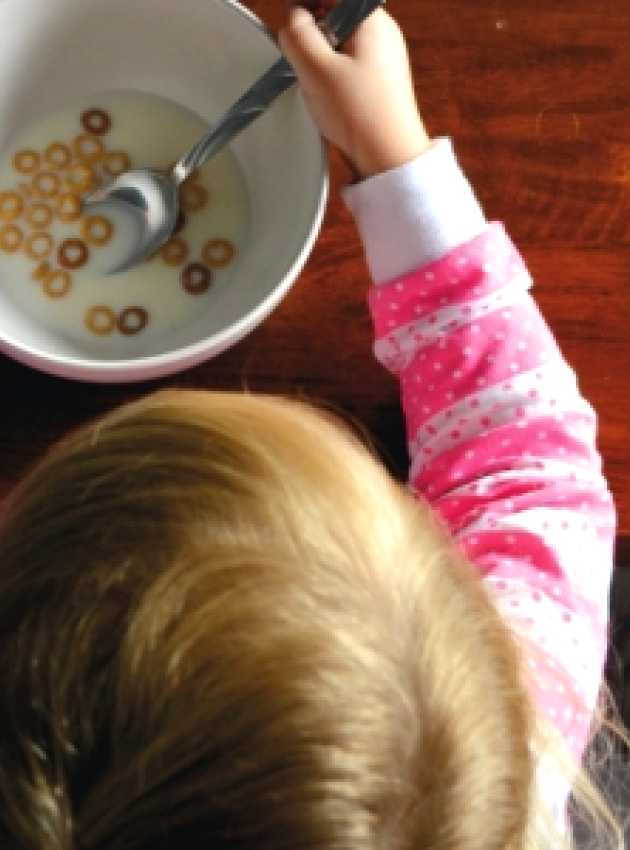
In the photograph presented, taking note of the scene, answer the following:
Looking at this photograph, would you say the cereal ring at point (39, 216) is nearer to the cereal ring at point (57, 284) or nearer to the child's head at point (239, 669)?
the cereal ring at point (57, 284)

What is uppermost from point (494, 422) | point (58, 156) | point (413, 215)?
point (58, 156)

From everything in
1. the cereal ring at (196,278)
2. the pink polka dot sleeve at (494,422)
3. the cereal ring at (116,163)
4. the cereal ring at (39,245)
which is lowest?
the pink polka dot sleeve at (494,422)

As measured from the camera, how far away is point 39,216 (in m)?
0.75

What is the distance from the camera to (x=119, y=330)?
0.73m

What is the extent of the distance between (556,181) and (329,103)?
0.49 ft

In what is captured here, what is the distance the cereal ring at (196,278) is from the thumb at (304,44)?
126 mm

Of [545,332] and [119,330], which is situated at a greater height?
[119,330]

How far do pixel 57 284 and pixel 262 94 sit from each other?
0.16m

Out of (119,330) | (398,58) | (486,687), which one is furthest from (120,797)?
(398,58)

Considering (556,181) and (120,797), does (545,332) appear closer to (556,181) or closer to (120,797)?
(556,181)

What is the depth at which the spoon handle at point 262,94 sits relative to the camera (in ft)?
2.23

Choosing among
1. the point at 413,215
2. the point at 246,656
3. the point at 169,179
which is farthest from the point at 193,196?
the point at 246,656

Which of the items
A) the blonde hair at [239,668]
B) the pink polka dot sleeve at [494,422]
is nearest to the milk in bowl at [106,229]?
the pink polka dot sleeve at [494,422]

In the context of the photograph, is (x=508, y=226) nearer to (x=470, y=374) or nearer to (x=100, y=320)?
(x=470, y=374)
